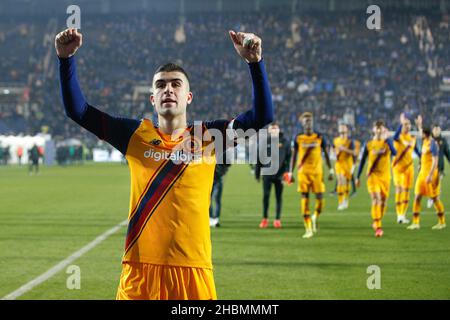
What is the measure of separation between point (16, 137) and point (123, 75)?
12002 mm

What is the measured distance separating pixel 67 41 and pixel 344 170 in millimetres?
16464

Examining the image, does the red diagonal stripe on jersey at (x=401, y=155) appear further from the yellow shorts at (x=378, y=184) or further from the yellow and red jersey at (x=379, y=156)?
the yellow shorts at (x=378, y=184)

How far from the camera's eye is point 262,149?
1495cm

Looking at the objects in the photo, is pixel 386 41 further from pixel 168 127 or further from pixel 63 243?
pixel 168 127

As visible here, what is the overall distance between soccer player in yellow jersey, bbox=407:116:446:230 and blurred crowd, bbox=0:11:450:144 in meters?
34.6

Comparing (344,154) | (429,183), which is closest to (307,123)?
(429,183)

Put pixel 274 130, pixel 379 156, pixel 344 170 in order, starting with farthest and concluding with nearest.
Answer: pixel 344 170, pixel 379 156, pixel 274 130

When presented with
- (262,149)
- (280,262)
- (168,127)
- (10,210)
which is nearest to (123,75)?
(10,210)

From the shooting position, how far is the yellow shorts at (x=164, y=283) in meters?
3.80

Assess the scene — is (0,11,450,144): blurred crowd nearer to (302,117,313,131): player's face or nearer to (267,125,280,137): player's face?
(267,125,280,137): player's face

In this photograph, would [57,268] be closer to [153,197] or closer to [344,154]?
[153,197]

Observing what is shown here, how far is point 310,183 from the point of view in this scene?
531 inches

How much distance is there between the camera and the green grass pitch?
318 inches

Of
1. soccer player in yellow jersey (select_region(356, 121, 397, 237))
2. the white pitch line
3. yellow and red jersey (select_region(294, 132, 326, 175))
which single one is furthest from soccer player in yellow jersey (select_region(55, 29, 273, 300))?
yellow and red jersey (select_region(294, 132, 326, 175))
